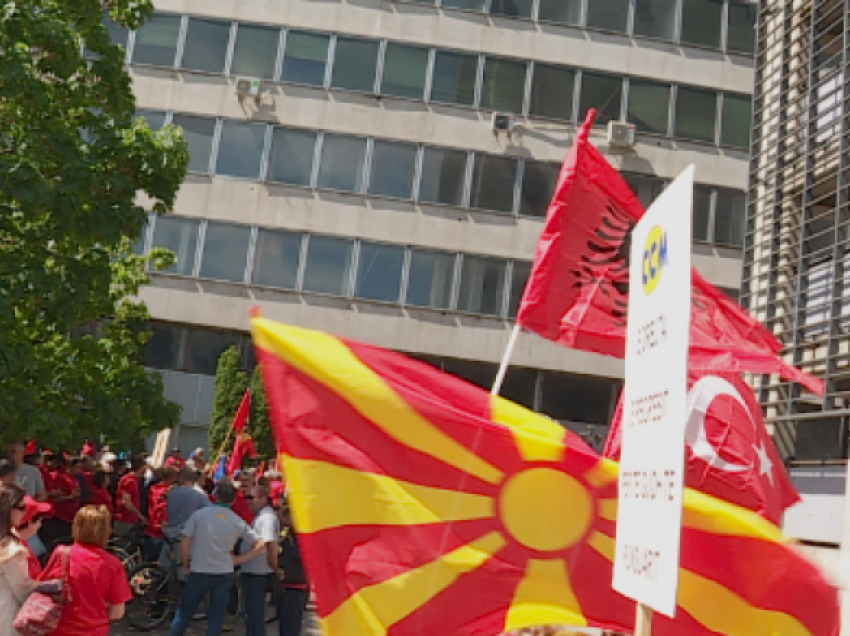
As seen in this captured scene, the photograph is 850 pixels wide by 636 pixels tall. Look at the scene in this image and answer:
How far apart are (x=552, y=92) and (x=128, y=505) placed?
22715 mm

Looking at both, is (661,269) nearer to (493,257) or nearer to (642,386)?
(642,386)

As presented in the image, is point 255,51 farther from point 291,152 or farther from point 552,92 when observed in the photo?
point 552,92

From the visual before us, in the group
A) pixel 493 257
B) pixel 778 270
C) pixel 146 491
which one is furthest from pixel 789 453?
pixel 493 257

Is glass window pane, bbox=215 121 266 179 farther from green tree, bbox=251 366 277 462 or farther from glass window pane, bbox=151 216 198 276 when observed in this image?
green tree, bbox=251 366 277 462

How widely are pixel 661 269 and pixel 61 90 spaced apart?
12.1m

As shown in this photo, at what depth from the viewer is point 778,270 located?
1628 centimetres

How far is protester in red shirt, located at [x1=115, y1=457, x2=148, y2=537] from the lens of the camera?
15281 mm

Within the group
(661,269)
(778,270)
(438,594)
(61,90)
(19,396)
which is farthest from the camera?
(778,270)

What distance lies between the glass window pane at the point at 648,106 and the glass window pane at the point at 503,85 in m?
3.15

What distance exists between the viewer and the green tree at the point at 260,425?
32.8m

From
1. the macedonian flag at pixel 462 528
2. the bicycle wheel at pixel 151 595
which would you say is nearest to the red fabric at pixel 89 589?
the macedonian flag at pixel 462 528

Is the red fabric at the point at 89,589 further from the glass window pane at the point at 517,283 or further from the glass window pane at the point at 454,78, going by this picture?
the glass window pane at the point at 454,78

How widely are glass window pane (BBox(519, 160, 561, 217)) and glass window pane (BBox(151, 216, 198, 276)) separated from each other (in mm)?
8856

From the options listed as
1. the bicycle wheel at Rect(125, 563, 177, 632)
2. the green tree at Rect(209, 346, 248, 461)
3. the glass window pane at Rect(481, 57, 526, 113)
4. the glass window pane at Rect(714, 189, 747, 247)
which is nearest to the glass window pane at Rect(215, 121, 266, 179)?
the green tree at Rect(209, 346, 248, 461)
